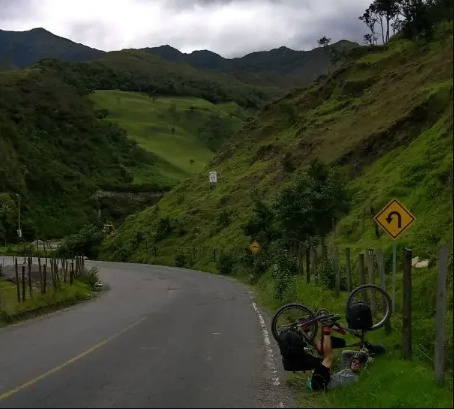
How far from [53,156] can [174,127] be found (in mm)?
74533

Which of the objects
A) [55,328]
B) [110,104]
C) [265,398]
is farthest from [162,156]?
[265,398]

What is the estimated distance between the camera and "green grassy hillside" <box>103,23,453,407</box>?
11484mm

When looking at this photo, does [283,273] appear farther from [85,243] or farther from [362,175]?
[85,243]

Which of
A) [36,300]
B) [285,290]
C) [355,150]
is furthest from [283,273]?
[355,150]

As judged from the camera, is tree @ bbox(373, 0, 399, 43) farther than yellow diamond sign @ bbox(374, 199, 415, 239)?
Yes

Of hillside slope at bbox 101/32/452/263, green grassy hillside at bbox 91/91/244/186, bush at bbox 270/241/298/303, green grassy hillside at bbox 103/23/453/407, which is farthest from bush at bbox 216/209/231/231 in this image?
green grassy hillside at bbox 91/91/244/186

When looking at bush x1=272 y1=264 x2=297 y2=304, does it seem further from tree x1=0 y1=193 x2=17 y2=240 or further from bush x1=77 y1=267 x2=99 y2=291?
tree x1=0 y1=193 x2=17 y2=240

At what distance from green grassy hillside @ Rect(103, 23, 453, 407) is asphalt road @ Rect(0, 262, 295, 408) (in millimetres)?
1788

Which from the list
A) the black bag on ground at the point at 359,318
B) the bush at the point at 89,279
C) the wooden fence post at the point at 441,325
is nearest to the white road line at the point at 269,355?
the black bag on ground at the point at 359,318

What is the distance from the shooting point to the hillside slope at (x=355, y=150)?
31.8 meters

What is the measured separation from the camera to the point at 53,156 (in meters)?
112

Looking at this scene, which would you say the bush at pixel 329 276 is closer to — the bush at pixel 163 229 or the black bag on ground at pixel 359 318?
the black bag on ground at pixel 359 318

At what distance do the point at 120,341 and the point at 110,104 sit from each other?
584 ft

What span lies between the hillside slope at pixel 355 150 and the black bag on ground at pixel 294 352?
11.1m
